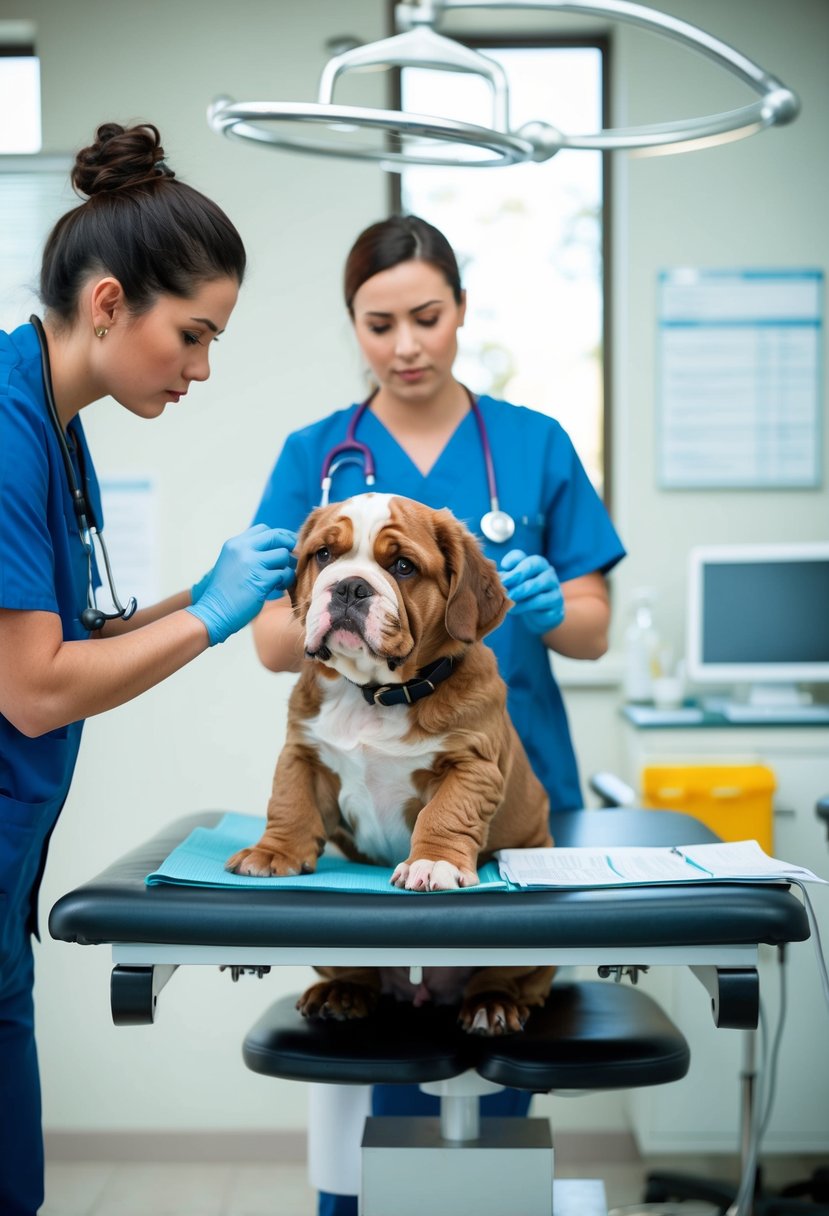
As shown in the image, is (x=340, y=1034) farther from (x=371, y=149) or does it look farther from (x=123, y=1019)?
(x=371, y=149)

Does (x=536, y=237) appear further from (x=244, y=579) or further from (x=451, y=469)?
(x=244, y=579)

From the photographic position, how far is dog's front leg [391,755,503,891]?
1113mm

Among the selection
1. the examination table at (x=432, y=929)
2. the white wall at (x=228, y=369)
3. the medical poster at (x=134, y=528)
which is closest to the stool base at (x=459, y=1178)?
the examination table at (x=432, y=929)

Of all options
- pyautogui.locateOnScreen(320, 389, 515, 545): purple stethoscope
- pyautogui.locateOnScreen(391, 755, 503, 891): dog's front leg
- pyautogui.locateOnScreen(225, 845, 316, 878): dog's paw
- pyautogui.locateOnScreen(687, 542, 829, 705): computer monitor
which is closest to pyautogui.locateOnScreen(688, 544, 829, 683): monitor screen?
pyautogui.locateOnScreen(687, 542, 829, 705): computer monitor

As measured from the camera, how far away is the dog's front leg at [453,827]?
1113 mm

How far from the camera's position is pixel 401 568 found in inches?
50.3

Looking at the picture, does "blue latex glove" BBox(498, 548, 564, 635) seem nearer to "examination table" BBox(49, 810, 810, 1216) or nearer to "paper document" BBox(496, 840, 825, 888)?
"paper document" BBox(496, 840, 825, 888)

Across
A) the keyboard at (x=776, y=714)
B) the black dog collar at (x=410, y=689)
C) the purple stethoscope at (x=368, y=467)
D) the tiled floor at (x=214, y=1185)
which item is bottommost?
the tiled floor at (x=214, y=1185)

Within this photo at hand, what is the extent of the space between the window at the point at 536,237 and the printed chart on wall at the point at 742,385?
200 mm

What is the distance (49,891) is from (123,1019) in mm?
2080

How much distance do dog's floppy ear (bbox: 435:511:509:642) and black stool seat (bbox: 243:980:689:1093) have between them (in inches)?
16.7

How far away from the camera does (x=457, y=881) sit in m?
1.11

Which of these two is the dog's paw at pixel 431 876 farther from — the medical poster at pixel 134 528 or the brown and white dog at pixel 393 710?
the medical poster at pixel 134 528

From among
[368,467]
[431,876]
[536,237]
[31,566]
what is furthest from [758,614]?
[31,566]
